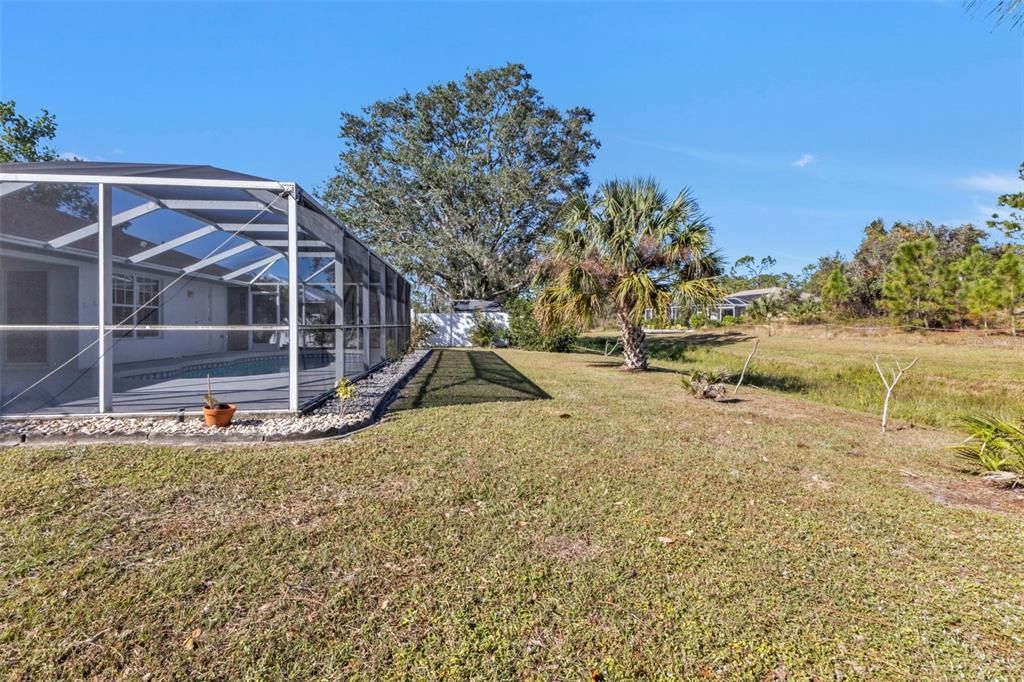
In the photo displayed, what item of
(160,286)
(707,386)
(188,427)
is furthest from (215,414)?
(160,286)

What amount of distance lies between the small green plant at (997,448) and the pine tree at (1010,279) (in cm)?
2215

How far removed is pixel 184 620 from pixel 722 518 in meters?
3.04

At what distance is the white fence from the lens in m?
22.4

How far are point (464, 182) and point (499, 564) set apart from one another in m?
23.3

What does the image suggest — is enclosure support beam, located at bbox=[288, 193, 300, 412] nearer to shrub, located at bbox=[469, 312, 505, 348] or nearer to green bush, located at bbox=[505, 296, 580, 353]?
green bush, located at bbox=[505, 296, 580, 353]

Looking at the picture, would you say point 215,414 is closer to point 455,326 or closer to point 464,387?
point 464,387

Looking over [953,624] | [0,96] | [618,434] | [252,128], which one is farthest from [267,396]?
[0,96]

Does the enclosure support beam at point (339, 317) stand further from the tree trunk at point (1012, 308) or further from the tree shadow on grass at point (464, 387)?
the tree trunk at point (1012, 308)

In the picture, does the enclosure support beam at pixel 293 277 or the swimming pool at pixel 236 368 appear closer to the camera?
the enclosure support beam at pixel 293 277

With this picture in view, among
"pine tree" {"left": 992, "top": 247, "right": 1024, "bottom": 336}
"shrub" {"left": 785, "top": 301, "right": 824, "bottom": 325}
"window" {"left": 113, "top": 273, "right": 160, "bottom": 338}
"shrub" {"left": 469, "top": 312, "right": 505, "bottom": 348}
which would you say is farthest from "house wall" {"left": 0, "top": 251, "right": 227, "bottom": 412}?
"shrub" {"left": 785, "top": 301, "right": 824, "bottom": 325}

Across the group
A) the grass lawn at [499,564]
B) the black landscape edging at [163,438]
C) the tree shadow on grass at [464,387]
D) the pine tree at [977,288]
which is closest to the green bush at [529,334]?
the tree shadow on grass at [464,387]

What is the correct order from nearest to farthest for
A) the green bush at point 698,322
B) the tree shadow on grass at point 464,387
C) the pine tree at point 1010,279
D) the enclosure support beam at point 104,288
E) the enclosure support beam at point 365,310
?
the enclosure support beam at point 104,288, the tree shadow on grass at point 464,387, the enclosure support beam at point 365,310, the pine tree at point 1010,279, the green bush at point 698,322

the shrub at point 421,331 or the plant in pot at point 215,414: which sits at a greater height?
the shrub at point 421,331

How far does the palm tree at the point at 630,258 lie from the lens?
35.7ft
